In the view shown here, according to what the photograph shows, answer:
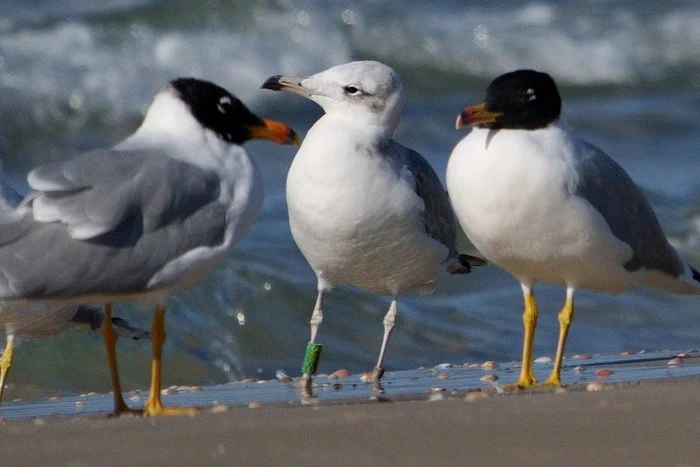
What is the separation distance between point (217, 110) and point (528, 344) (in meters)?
1.68

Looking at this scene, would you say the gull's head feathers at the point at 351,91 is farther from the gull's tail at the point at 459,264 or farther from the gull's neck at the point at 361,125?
the gull's tail at the point at 459,264

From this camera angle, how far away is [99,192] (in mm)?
4988

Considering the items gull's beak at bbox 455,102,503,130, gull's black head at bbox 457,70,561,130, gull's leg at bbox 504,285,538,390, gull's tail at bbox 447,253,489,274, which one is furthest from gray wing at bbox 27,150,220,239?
gull's tail at bbox 447,253,489,274

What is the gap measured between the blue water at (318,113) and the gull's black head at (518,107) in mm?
3117

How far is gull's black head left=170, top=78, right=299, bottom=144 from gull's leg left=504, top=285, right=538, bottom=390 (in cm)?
145

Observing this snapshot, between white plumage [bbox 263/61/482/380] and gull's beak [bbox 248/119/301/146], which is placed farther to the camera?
white plumage [bbox 263/61/482/380]

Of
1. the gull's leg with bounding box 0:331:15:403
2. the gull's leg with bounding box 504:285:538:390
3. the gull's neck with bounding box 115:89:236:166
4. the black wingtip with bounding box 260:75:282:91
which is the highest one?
the gull's neck with bounding box 115:89:236:166

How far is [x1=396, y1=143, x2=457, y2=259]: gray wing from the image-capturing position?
21.8 ft

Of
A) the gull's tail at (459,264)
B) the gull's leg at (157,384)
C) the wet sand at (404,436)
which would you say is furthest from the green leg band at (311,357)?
the wet sand at (404,436)

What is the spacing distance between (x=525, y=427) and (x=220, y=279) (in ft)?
19.2

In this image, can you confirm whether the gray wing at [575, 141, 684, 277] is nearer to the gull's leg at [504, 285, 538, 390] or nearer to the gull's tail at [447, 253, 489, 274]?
the gull's leg at [504, 285, 538, 390]

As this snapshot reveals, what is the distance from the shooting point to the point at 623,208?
6141mm

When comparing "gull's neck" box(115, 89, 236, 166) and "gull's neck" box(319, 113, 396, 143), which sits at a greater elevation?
"gull's neck" box(115, 89, 236, 166)

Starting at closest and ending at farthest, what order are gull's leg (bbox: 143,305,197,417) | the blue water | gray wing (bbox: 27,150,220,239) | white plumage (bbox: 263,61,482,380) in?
gray wing (bbox: 27,150,220,239) < gull's leg (bbox: 143,305,197,417) < white plumage (bbox: 263,61,482,380) < the blue water
